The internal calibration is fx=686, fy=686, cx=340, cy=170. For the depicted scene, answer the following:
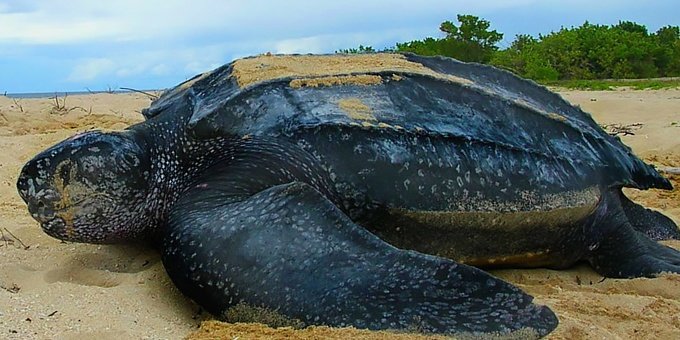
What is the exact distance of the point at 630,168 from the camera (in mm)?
2195

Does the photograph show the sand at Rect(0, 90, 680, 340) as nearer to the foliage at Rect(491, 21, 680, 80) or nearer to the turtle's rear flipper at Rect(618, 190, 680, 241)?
the turtle's rear flipper at Rect(618, 190, 680, 241)

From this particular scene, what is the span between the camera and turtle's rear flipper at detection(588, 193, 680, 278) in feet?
6.71

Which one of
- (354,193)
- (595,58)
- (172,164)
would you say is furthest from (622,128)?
(595,58)

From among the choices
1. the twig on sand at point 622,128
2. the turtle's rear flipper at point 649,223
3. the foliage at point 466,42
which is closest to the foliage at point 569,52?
the foliage at point 466,42

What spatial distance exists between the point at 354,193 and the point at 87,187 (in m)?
0.67

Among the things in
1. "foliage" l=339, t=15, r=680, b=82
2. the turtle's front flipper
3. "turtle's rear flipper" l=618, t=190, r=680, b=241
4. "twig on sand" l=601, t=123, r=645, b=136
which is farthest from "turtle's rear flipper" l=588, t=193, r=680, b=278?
"foliage" l=339, t=15, r=680, b=82

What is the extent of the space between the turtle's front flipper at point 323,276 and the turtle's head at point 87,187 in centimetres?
31

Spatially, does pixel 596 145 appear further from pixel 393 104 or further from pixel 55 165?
pixel 55 165

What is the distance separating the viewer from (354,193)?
5.61 feet

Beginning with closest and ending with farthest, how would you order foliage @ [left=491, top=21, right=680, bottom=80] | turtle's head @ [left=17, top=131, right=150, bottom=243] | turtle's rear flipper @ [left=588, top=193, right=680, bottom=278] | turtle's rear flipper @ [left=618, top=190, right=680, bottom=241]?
1. turtle's head @ [left=17, top=131, right=150, bottom=243]
2. turtle's rear flipper @ [left=588, top=193, right=680, bottom=278]
3. turtle's rear flipper @ [left=618, top=190, right=680, bottom=241]
4. foliage @ [left=491, top=21, right=680, bottom=80]

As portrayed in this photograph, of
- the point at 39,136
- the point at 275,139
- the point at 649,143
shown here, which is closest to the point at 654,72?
the point at 649,143

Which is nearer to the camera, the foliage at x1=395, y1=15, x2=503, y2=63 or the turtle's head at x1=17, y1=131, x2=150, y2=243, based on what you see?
the turtle's head at x1=17, y1=131, x2=150, y2=243

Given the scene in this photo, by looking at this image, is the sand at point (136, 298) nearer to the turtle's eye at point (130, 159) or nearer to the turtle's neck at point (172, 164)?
the turtle's neck at point (172, 164)

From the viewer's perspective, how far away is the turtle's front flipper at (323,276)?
131cm
